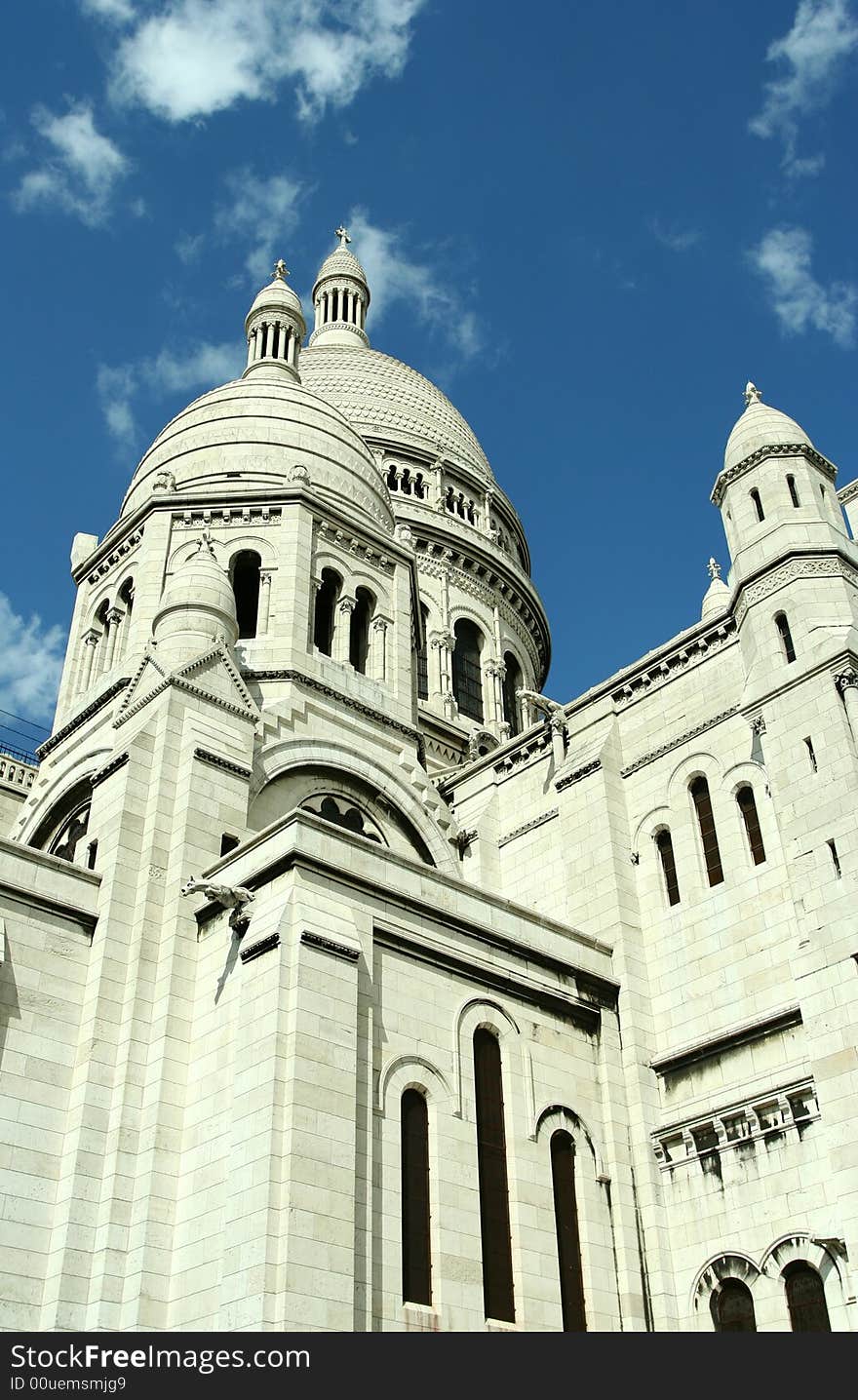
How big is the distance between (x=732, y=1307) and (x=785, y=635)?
13394mm

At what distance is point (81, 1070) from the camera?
80.0 feet

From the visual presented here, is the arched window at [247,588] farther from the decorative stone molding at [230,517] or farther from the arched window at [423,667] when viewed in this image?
the arched window at [423,667]

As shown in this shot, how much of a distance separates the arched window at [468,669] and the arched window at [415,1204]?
31083 millimetres

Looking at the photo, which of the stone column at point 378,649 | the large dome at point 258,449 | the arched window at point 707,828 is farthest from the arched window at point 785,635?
the large dome at point 258,449

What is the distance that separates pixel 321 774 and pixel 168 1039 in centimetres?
1020

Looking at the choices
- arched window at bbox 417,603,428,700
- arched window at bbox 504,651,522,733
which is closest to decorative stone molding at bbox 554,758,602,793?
arched window at bbox 417,603,428,700

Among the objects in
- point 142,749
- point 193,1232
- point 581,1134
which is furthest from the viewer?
point 142,749

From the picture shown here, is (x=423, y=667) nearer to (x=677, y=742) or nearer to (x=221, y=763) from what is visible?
(x=677, y=742)

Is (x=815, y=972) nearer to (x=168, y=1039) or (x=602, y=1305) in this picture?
(x=602, y=1305)

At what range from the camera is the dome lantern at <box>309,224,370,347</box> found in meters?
77.1

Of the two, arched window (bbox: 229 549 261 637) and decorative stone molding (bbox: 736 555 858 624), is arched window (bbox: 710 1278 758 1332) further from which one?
arched window (bbox: 229 549 261 637)

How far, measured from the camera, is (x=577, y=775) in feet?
108

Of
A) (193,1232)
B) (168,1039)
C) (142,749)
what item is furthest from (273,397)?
(193,1232)

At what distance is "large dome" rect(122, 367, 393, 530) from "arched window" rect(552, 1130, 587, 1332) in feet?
68.8
